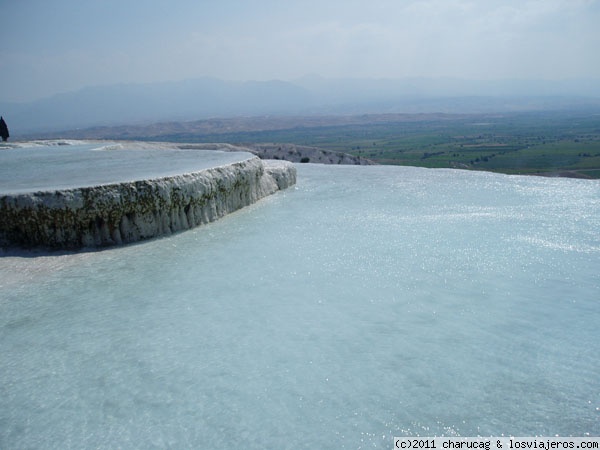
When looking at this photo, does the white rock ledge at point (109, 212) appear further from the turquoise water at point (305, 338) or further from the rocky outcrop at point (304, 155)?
the rocky outcrop at point (304, 155)

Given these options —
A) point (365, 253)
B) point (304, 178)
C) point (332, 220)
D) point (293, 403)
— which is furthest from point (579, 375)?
point (304, 178)

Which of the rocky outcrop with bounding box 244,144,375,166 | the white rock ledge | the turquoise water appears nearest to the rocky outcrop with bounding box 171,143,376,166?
the rocky outcrop with bounding box 244,144,375,166

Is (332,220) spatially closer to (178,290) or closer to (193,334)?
(178,290)

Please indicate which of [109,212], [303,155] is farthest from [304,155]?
[109,212]

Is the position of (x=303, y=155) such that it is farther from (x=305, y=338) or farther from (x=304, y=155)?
(x=305, y=338)

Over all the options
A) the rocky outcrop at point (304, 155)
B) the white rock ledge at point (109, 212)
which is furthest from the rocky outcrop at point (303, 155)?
the white rock ledge at point (109, 212)

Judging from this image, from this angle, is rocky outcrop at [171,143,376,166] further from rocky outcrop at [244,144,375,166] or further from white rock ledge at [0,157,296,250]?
white rock ledge at [0,157,296,250]
